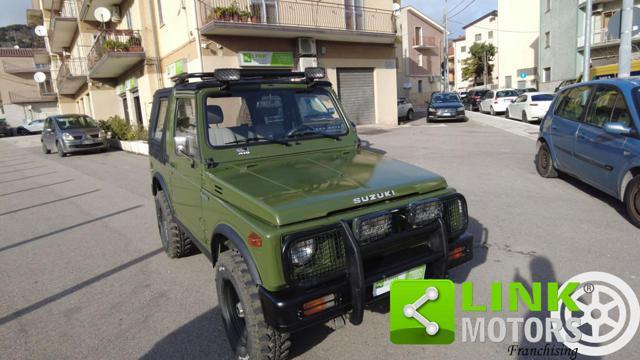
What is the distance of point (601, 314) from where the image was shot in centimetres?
317

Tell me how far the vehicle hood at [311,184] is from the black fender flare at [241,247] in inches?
7.0

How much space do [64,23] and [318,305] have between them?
3361cm

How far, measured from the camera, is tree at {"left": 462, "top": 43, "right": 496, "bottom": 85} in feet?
166

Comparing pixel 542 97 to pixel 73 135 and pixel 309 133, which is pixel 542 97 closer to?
pixel 309 133

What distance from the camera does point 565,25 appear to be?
32.6m

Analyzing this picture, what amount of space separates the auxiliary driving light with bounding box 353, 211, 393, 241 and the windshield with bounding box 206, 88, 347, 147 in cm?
Result: 148

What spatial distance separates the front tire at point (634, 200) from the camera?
4879 mm

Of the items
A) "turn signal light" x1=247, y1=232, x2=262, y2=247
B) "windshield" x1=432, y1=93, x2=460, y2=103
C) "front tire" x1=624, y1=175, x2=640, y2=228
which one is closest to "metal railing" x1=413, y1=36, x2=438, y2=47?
"windshield" x1=432, y1=93, x2=460, y2=103

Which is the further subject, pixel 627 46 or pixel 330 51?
pixel 330 51

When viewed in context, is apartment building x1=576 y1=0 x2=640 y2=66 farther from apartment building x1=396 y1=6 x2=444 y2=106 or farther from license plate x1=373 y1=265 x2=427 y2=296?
license plate x1=373 y1=265 x2=427 y2=296

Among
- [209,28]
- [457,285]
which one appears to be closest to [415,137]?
[209,28]

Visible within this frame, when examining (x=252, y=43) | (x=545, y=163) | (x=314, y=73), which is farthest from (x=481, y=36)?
(x=314, y=73)

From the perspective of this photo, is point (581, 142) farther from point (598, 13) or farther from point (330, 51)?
point (598, 13)

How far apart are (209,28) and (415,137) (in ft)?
28.0
